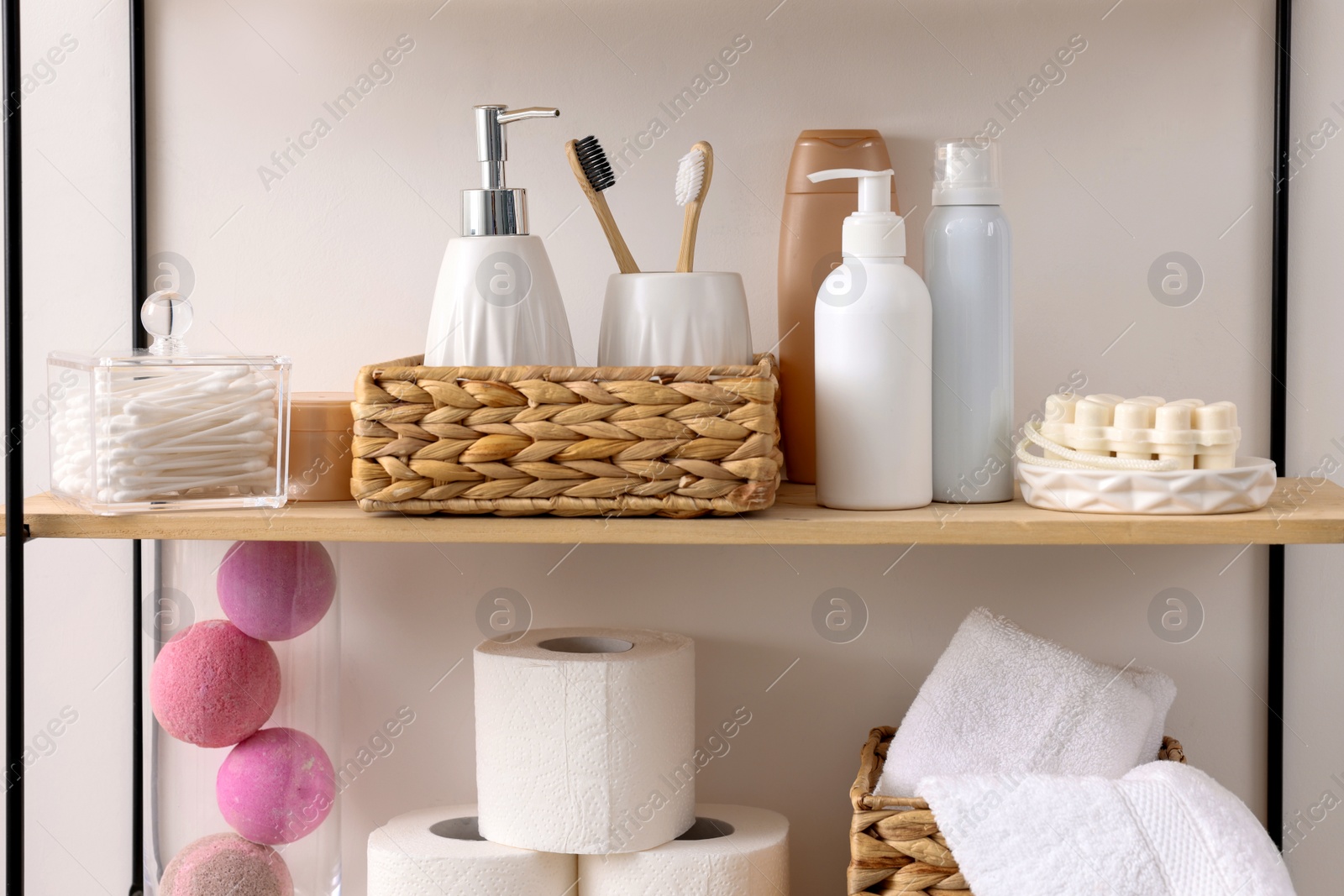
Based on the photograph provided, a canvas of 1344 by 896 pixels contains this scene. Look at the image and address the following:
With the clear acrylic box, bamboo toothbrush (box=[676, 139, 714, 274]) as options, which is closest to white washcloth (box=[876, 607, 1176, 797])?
bamboo toothbrush (box=[676, 139, 714, 274])

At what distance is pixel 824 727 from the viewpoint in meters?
0.76

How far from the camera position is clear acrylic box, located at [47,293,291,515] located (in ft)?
1.86

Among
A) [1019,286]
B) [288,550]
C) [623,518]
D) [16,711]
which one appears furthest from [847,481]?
[16,711]

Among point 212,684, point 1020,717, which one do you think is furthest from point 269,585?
point 1020,717

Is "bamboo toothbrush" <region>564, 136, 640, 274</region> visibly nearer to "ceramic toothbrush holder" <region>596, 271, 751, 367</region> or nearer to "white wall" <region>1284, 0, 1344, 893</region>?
"ceramic toothbrush holder" <region>596, 271, 751, 367</region>

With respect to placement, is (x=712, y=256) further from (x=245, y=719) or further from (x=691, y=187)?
(x=245, y=719)

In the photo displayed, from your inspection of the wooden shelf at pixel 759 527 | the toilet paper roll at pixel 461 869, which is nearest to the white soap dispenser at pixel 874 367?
the wooden shelf at pixel 759 527

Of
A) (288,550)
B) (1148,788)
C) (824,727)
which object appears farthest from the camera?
(824,727)

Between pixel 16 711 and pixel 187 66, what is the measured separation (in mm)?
440

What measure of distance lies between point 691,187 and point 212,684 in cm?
40

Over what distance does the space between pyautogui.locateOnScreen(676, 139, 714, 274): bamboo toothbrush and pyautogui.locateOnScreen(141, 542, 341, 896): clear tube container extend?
0.29 metres

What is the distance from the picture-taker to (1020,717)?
2.00 ft

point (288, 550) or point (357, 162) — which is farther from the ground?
point (357, 162)

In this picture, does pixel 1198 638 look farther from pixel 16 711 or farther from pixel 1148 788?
pixel 16 711
